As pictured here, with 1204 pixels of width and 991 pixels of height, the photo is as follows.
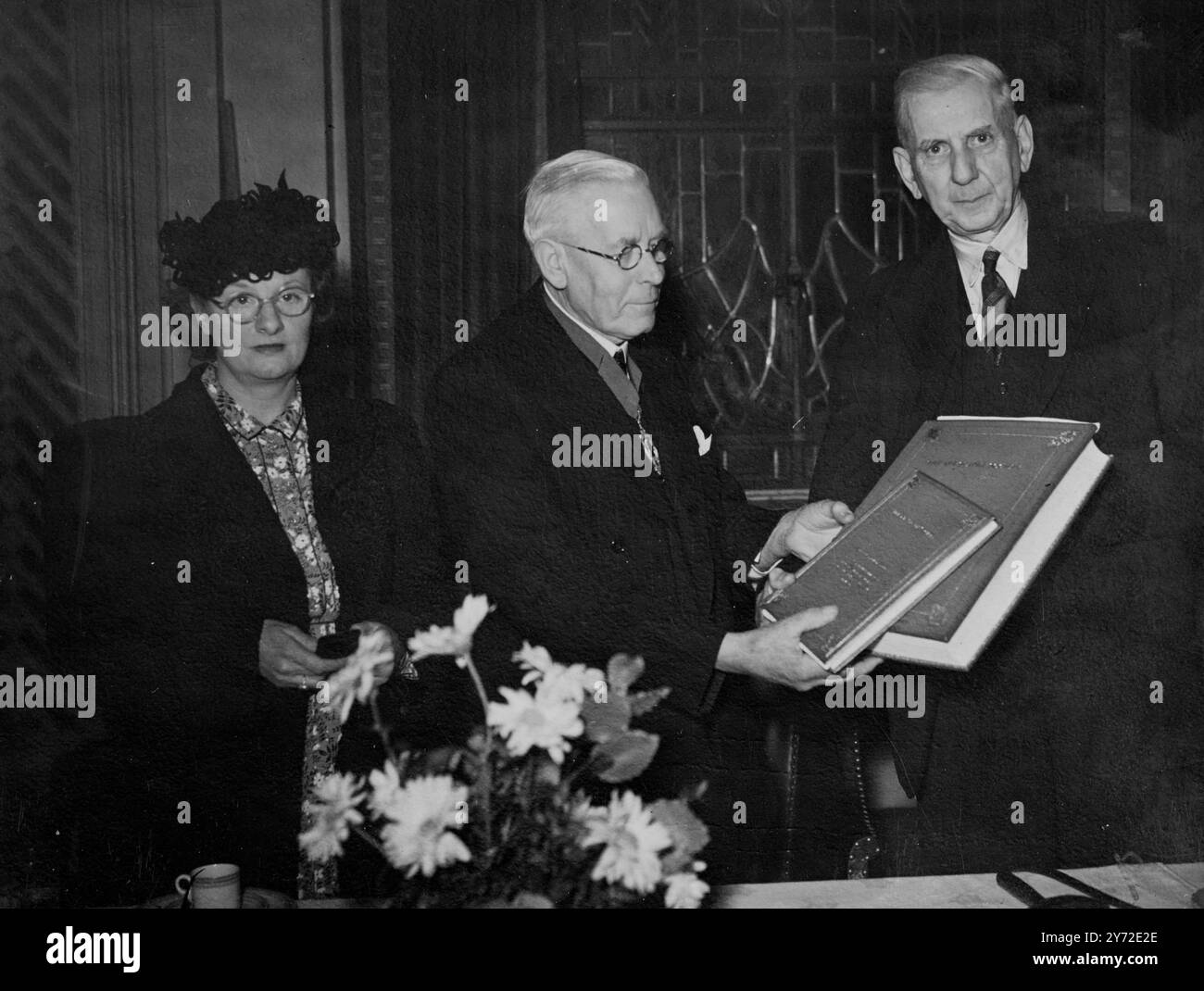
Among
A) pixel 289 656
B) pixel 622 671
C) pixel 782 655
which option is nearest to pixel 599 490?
pixel 622 671

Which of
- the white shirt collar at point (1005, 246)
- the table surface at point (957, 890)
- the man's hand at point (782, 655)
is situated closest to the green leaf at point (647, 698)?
the man's hand at point (782, 655)

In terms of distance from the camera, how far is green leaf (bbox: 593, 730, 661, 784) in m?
2.43

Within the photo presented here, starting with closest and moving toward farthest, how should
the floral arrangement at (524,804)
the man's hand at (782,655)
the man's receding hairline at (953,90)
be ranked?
1. the floral arrangement at (524,804)
2. the man's hand at (782,655)
3. the man's receding hairline at (953,90)

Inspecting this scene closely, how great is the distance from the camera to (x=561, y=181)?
2447mm

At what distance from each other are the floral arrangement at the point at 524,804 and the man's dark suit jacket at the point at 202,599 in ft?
0.24

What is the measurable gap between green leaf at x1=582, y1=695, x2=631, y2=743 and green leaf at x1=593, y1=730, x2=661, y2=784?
0.05 feet

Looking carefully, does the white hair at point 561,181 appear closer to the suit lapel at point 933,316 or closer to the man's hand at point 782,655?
the suit lapel at point 933,316

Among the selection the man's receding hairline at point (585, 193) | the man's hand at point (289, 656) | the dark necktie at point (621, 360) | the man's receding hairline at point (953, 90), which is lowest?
the man's hand at point (289, 656)

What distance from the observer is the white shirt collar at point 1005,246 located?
8.14ft

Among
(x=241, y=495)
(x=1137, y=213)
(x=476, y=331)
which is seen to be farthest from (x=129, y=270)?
(x=1137, y=213)

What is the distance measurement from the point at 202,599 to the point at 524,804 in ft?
2.50

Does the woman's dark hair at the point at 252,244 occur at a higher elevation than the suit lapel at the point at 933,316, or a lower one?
higher

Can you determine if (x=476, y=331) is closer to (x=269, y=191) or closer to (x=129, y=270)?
(x=269, y=191)
